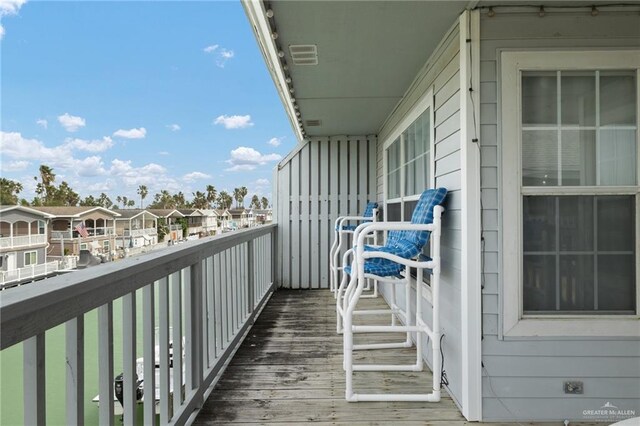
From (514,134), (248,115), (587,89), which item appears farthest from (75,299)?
(248,115)

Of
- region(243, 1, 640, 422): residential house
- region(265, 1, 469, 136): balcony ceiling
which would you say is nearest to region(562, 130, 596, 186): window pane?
region(243, 1, 640, 422): residential house

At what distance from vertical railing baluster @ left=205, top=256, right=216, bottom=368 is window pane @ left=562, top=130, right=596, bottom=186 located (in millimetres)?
2238

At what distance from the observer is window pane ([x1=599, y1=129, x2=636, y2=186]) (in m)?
2.12

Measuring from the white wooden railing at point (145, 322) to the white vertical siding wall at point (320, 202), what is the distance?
8.03 ft

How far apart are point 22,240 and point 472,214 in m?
2.59

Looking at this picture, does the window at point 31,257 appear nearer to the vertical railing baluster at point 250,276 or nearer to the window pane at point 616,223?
the vertical railing baluster at point 250,276

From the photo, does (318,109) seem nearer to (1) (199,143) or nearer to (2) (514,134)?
(2) (514,134)

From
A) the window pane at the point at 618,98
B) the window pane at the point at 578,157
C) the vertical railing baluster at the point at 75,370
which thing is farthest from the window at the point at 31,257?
the window pane at the point at 618,98

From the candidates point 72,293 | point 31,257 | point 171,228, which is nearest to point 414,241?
point 72,293

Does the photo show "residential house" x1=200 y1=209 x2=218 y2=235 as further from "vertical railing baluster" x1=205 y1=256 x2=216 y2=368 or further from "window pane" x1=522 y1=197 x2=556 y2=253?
"window pane" x1=522 y1=197 x2=556 y2=253

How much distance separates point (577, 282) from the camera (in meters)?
2.15

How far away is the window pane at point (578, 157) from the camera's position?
2.13 meters

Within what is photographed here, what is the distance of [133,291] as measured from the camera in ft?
4.92

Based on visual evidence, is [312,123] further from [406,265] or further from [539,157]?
[539,157]
